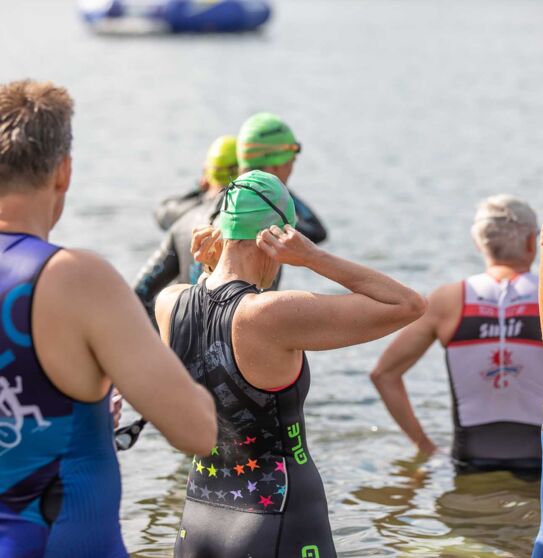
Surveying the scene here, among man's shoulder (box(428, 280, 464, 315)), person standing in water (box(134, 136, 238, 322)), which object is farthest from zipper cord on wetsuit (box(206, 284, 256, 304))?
man's shoulder (box(428, 280, 464, 315))

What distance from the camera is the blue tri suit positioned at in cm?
303

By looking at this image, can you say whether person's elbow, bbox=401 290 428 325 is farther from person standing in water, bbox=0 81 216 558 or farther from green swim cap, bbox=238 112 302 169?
green swim cap, bbox=238 112 302 169

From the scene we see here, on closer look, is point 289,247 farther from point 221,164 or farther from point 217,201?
point 221,164

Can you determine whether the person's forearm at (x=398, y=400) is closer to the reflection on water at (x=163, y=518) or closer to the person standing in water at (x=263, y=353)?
the reflection on water at (x=163, y=518)

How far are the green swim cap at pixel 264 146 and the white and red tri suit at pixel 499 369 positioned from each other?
1247 millimetres

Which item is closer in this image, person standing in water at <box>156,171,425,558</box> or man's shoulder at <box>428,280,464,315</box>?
person standing in water at <box>156,171,425,558</box>

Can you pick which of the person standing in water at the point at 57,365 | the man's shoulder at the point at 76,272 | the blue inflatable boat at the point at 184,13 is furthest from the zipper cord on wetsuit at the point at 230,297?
the blue inflatable boat at the point at 184,13

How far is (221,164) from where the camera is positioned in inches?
281

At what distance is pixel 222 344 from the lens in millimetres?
4004

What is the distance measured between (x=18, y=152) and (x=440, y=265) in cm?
1193

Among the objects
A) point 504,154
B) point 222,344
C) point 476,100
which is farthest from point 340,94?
point 222,344

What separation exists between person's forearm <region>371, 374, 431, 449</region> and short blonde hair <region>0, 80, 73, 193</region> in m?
3.81

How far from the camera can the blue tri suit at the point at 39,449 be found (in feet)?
9.95

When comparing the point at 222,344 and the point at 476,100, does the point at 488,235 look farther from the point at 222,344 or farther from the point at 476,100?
the point at 476,100
